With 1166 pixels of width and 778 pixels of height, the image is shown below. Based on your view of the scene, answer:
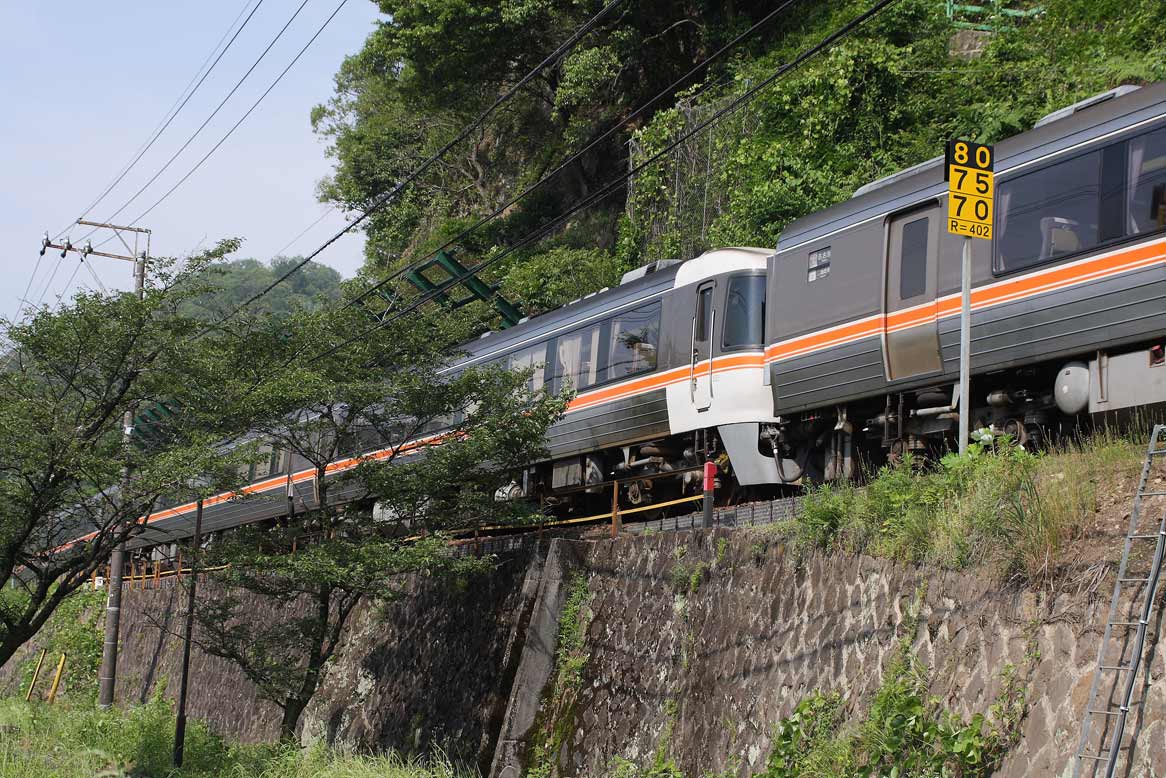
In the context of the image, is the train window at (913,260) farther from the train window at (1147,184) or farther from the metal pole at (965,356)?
the train window at (1147,184)

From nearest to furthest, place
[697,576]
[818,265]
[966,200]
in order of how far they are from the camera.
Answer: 1. [966,200]
2. [697,576]
3. [818,265]

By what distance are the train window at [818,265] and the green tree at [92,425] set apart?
780 centimetres

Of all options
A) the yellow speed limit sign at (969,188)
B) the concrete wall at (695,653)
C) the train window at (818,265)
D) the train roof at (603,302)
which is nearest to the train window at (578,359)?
the train roof at (603,302)

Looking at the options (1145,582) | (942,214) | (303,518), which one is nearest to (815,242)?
(942,214)

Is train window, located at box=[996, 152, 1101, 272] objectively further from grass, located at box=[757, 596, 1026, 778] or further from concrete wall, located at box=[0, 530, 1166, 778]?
grass, located at box=[757, 596, 1026, 778]

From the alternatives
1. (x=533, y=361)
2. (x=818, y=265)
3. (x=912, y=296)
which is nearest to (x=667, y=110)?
(x=533, y=361)

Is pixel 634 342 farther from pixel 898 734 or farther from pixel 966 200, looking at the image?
pixel 898 734

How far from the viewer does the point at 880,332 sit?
12.9 meters

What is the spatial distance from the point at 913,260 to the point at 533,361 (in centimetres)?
789

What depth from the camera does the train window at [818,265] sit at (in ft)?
45.2

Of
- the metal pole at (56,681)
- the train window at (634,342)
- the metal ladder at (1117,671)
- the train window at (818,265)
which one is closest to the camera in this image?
the metal ladder at (1117,671)

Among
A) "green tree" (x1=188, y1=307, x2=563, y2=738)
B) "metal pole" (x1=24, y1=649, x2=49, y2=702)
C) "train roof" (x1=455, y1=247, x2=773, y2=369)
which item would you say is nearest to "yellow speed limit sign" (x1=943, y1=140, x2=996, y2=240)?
"train roof" (x1=455, y1=247, x2=773, y2=369)

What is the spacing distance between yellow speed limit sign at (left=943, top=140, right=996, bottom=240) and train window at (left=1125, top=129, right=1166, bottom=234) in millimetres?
1258

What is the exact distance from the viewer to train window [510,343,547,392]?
18875 millimetres
